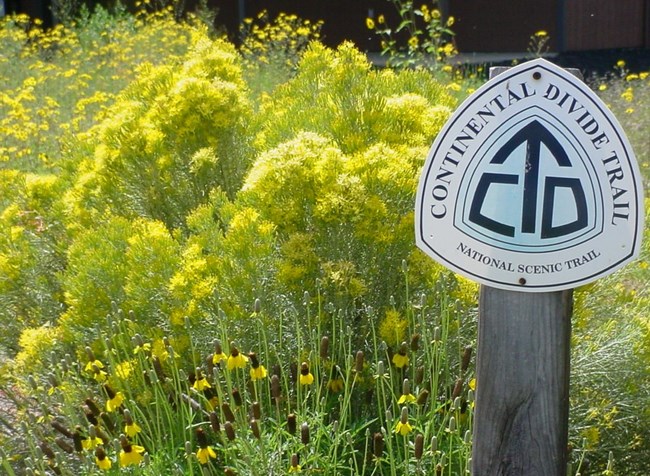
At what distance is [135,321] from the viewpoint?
3482 mm

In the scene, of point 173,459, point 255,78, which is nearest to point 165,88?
point 173,459

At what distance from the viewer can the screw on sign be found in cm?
211

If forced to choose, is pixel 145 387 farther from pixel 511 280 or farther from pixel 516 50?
pixel 516 50

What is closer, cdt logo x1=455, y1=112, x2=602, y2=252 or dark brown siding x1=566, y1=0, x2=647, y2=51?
cdt logo x1=455, y1=112, x2=602, y2=252

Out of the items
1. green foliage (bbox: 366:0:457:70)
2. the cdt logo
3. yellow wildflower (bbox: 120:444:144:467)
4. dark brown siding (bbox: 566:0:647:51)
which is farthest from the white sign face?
dark brown siding (bbox: 566:0:647:51)

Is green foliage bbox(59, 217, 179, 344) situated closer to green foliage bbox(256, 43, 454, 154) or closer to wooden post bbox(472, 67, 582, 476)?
green foliage bbox(256, 43, 454, 154)

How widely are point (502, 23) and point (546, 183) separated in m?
17.4

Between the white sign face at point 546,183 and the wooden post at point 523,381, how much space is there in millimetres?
82

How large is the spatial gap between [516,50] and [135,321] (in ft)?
53.5

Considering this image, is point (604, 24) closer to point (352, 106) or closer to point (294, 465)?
point (352, 106)

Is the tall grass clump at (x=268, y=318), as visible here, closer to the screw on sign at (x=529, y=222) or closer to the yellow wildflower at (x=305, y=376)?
the yellow wildflower at (x=305, y=376)

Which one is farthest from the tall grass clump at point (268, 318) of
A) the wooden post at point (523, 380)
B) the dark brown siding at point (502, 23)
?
the dark brown siding at point (502, 23)

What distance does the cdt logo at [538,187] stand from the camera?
211 cm

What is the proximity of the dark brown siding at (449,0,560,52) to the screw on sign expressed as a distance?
16.7 meters
